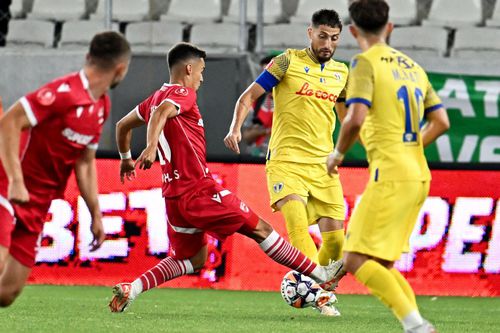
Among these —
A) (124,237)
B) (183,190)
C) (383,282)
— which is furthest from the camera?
(124,237)

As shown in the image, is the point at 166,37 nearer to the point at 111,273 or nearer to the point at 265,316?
the point at 111,273

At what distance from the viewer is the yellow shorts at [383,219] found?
6371 mm

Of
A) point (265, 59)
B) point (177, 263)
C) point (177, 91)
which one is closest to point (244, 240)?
point (265, 59)

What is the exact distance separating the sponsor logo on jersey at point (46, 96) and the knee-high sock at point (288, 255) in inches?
113

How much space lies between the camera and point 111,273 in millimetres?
12016

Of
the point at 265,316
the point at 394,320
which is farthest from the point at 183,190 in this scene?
the point at 394,320

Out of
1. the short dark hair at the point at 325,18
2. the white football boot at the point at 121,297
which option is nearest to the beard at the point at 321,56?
the short dark hair at the point at 325,18

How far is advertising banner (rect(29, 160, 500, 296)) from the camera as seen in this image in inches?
462

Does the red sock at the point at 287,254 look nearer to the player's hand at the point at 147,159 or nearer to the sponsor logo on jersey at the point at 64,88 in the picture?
the player's hand at the point at 147,159

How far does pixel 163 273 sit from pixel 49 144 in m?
2.68

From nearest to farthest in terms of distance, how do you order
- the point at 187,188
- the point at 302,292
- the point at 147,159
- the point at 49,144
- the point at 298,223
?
the point at 49,144 < the point at 147,159 < the point at 187,188 < the point at 302,292 < the point at 298,223

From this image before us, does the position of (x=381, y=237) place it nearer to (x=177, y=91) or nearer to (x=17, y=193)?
(x=17, y=193)

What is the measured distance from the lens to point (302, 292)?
8.90 m

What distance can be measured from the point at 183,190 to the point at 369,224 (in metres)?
2.68
